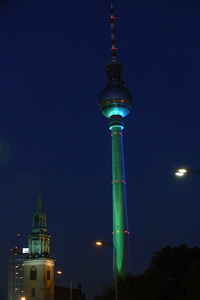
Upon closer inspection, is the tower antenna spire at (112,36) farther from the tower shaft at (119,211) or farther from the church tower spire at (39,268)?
the church tower spire at (39,268)

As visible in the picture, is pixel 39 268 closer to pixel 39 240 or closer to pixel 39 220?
pixel 39 240

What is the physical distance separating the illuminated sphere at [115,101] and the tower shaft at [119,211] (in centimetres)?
1113

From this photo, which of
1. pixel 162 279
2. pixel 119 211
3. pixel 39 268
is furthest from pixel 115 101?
pixel 162 279

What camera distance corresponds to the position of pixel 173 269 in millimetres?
75375

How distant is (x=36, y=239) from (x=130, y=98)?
58182 mm

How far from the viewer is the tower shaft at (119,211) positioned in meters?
158

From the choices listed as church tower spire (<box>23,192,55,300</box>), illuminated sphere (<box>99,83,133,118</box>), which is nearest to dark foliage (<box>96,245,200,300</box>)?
church tower spire (<box>23,192,55,300</box>)

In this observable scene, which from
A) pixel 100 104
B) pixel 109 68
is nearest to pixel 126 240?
pixel 100 104

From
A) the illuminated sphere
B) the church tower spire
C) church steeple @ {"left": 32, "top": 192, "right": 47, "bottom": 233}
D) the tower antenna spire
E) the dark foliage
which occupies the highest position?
the tower antenna spire

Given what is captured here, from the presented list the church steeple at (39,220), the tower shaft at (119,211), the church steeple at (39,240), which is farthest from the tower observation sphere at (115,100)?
the church steeple at (39,240)

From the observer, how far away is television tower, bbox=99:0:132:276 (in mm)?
159000

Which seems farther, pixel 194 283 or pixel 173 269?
pixel 173 269

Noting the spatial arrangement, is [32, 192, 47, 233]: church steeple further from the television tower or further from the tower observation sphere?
the tower observation sphere

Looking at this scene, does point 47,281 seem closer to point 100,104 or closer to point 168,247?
point 100,104
